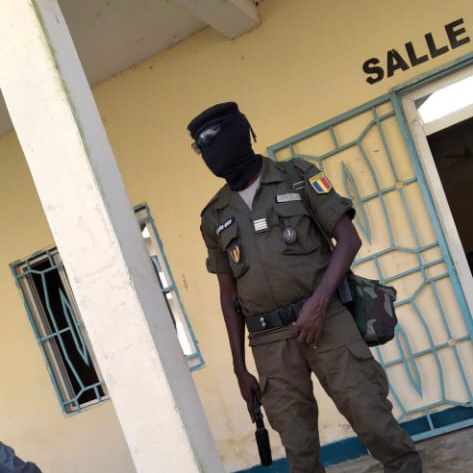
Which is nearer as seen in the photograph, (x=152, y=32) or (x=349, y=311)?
(x=349, y=311)

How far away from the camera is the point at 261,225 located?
2463 mm

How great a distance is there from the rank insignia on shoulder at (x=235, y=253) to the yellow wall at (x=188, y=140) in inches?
72.2

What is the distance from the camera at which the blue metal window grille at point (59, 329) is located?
16.0ft

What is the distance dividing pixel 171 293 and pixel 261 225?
227 centimetres

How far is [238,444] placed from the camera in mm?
4492

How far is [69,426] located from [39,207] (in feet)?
5.10

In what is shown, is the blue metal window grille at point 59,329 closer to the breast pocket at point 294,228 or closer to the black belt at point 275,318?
the black belt at point 275,318

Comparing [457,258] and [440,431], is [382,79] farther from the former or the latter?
[440,431]

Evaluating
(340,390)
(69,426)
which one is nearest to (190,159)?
(69,426)

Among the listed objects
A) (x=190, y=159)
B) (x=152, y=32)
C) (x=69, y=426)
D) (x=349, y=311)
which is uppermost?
(x=152, y=32)

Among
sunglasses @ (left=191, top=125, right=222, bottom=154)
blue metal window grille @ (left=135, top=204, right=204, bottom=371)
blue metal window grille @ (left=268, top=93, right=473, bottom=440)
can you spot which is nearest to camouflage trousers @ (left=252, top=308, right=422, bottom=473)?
sunglasses @ (left=191, top=125, right=222, bottom=154)

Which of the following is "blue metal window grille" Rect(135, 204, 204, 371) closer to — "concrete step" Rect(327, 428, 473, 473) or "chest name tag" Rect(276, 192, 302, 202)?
"concrete step" Rect(327, 428, 473, 473)

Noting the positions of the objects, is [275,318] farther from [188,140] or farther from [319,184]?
[188,140]

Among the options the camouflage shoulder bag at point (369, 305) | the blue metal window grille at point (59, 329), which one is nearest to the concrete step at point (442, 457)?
the camouflage shoulder bag at point (369, 305)
